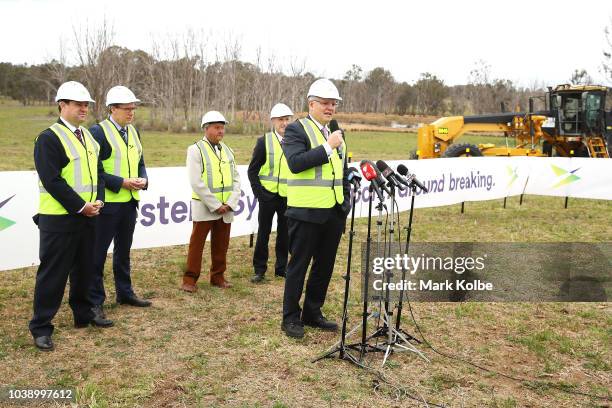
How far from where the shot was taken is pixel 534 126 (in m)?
18.7

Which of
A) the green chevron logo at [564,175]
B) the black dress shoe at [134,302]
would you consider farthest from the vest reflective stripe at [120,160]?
the green chevron logo at [564,175]

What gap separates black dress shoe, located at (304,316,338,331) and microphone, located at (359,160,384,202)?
5.38ft

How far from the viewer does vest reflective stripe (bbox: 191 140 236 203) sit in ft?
21.4

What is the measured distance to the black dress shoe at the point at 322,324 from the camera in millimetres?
5483

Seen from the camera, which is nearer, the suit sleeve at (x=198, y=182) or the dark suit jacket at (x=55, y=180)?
the dark suit jacket at (x=55, y=180)

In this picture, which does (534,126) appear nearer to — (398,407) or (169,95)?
(398,407)

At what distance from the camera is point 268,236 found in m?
7.43

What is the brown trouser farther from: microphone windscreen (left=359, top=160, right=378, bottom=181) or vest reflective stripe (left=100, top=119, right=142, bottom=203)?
microphone windscreen (left=359, top=160, right=378, bottom=181)

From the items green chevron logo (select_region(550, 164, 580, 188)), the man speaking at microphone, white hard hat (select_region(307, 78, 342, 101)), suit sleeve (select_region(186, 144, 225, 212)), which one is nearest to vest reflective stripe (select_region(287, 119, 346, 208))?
the man speaking at microphone

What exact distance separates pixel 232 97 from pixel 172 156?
23271mm

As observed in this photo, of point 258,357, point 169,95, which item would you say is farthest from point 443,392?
point 169,95

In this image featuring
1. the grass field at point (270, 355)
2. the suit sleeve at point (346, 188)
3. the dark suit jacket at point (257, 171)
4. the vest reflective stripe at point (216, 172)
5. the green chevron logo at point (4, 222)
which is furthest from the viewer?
the dark suit jacket at point (257, 171)

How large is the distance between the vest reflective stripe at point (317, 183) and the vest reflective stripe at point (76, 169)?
5.80 ft

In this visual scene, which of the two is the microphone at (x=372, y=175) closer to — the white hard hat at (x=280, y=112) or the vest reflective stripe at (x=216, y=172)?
the vest reflective stripe at (x=216, y=172)
